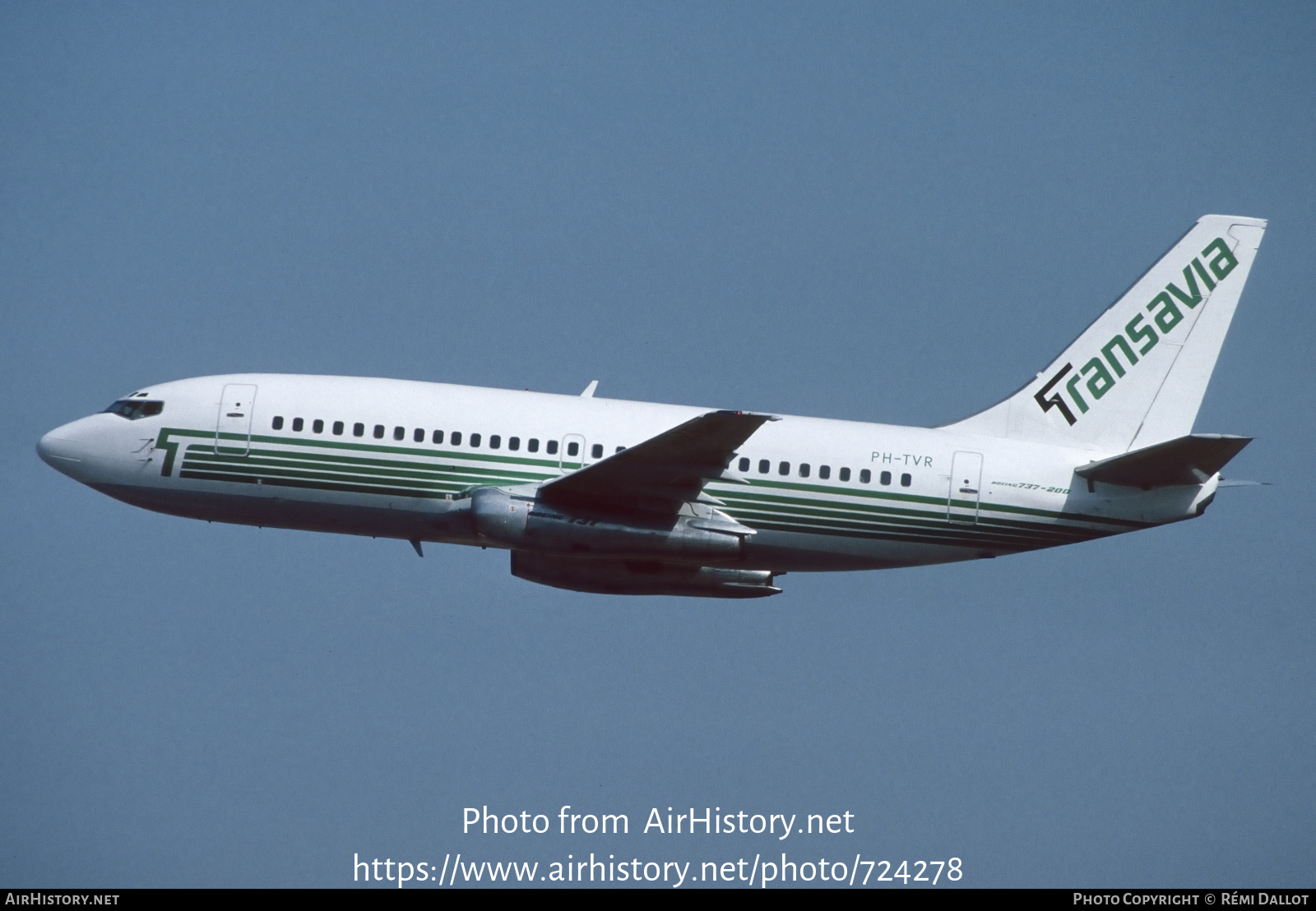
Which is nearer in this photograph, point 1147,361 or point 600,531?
point 600,531

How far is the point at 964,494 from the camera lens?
34.1 meters

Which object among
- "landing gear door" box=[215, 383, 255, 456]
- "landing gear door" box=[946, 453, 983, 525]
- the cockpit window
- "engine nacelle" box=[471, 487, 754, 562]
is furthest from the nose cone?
"landing gear door" box=[946, 453, 983, 525]

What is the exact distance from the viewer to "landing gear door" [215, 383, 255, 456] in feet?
112

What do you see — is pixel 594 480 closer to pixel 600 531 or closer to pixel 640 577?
pixel 600 531

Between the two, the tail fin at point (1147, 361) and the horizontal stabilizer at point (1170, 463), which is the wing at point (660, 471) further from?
the horizontal stabilizer at point (1170, 463)

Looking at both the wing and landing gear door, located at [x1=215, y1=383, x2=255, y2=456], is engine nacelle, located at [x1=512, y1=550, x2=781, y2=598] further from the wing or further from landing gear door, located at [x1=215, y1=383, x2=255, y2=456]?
landing gear door, located at [x1=215, y1=383, x2=255, y2=456]

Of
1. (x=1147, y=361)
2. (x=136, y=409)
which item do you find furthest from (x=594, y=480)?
(x=1147, y=361)

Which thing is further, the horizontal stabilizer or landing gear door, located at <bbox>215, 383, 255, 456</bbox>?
landing gear door, located at <bbox>215, 383, 255, 456</bbox>

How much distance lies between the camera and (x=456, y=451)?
1325 inches

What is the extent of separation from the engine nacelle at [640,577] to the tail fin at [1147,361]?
648cm

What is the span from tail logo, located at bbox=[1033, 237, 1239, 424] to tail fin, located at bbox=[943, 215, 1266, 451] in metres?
0.02

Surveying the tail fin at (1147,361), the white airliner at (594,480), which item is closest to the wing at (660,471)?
the white airliner at (594,480)

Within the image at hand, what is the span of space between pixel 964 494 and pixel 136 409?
19956 millimetres

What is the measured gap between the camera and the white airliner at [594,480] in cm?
3316
